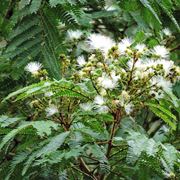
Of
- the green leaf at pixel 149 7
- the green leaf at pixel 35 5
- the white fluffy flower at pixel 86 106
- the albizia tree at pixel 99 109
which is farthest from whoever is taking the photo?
the green leaf at pixel 35 5

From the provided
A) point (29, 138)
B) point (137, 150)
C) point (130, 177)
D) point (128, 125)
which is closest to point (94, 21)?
point (128, 125)

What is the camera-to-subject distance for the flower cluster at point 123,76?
2107mm

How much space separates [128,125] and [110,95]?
0.99 m

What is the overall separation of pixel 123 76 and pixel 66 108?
0.89 ft

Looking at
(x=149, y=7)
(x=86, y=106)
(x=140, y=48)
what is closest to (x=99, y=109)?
(x=86, y=106)

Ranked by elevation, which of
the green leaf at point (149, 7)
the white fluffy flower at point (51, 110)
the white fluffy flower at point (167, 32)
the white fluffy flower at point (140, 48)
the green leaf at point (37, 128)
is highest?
the white fluffy flower at point (167, 32)

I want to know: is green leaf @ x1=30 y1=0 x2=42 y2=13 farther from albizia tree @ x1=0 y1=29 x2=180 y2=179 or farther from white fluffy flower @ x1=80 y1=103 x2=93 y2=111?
white fluffy flower @ x1=80 y1=103 x2=93 y2=111

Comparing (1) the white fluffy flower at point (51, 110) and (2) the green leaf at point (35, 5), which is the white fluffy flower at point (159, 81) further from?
(2) the green leaf at point (35, 5)

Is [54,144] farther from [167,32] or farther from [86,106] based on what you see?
[167,32]

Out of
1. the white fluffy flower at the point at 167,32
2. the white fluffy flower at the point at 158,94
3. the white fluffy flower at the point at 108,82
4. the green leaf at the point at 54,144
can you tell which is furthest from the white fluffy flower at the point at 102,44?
the white fluffy flower at the point at 167,32

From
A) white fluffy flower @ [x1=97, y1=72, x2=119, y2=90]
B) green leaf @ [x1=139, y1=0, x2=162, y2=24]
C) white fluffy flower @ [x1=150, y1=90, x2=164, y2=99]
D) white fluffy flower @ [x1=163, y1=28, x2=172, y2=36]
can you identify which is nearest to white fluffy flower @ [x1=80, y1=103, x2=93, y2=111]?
white fluffy flower @ [x1=97, y1=72, x2=119, y2=90]

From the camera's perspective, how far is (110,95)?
6.97 feet

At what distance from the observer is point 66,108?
2258 mm

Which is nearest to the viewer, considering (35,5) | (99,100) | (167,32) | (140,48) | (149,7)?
(99,100)
